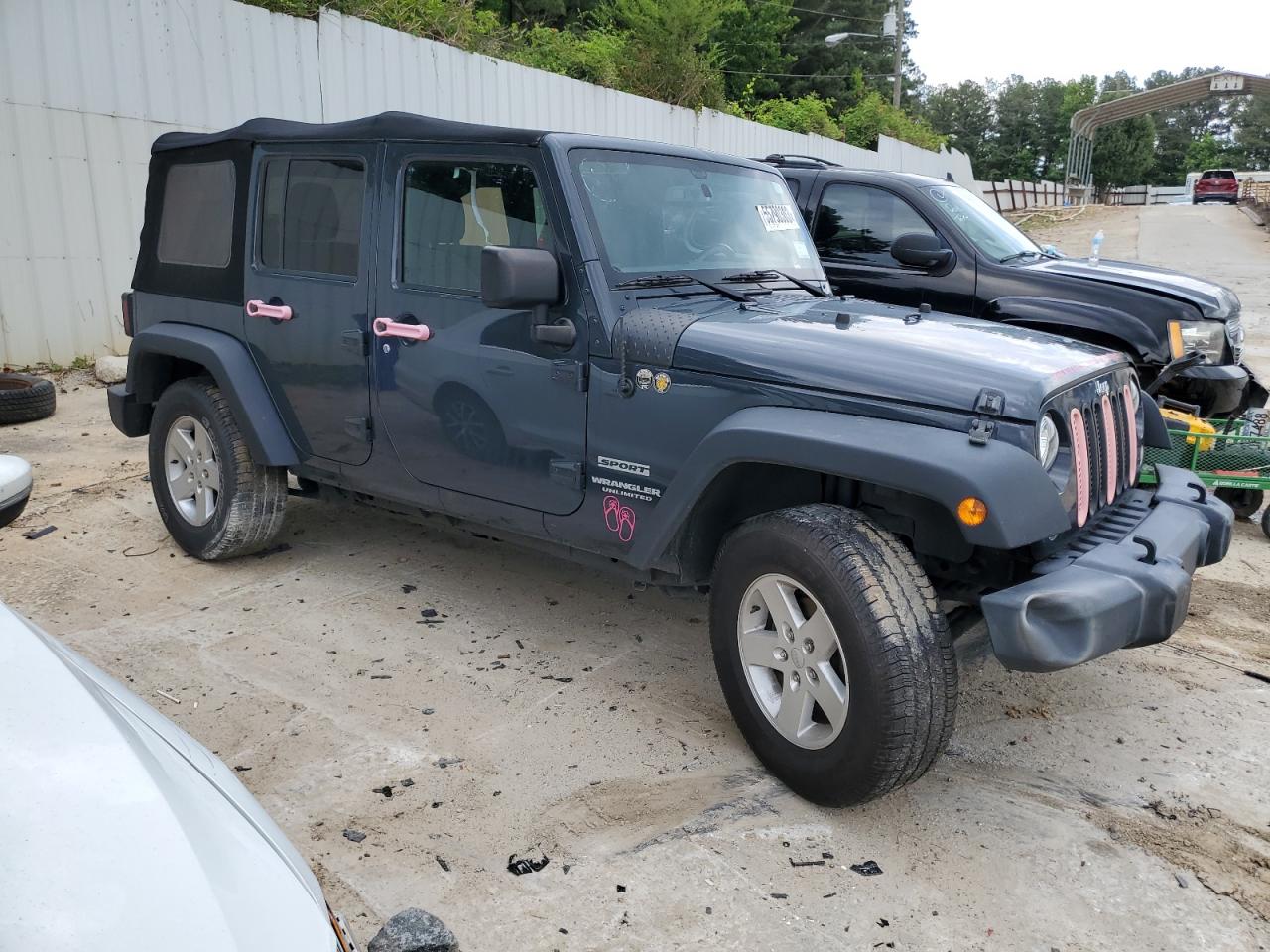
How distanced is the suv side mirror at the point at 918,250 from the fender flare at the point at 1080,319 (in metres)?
0.46

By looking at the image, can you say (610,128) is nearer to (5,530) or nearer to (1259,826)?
(5,530)

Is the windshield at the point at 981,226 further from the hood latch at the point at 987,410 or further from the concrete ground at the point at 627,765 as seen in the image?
the hood latch at the point at 987,410

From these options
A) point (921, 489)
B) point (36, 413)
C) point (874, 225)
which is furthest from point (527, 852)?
point (36, 413)

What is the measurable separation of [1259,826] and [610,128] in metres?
13.7

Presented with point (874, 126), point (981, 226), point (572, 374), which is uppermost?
point (874, 126)

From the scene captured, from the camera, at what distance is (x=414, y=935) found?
7.66 feet

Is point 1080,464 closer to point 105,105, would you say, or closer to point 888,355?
point 888,355

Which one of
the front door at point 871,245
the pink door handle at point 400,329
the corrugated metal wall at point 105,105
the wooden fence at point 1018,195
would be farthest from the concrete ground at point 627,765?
the wooden fence at point 1018,195

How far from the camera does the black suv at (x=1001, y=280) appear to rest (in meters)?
5.74

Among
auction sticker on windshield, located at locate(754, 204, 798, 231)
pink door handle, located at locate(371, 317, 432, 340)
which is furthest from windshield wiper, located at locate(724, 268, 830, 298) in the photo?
pink door handle, located at locate(371, 317, 432, 340)

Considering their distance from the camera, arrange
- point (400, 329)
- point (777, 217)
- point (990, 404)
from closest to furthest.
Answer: point (990, 404)
point (400, 329)
point (777, 217)

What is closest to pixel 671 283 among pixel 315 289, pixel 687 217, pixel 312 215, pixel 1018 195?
pixel 687 217

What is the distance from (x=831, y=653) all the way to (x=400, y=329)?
2.07 metres

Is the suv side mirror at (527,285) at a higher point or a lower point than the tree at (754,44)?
lower
